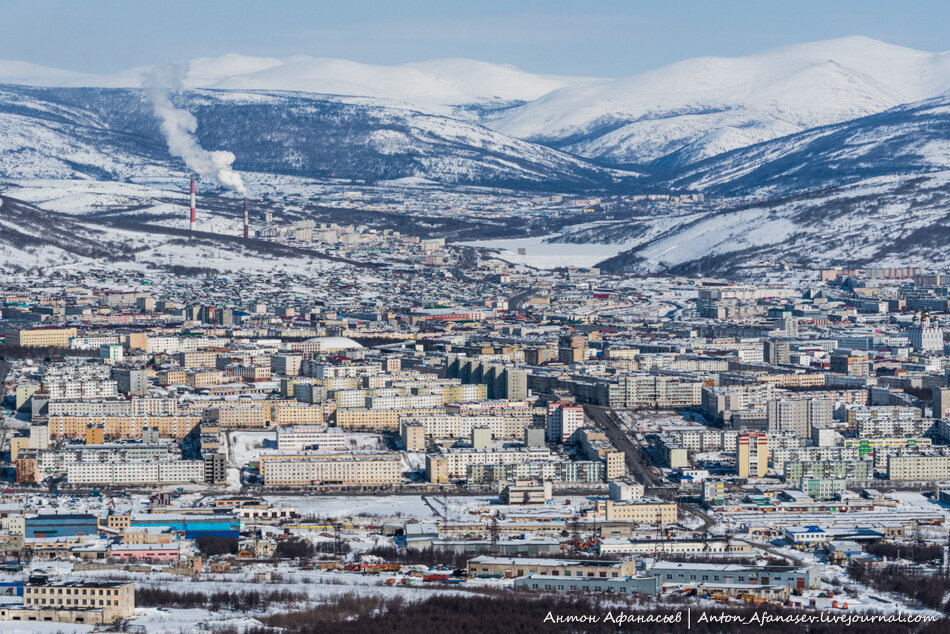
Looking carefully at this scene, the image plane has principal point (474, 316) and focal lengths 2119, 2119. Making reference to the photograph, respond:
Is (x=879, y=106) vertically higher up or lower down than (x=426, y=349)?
higher up

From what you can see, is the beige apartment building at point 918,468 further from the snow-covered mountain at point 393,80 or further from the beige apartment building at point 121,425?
the snow-covered mountain at point 393,80

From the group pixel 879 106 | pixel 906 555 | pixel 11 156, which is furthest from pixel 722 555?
pixel 879 106

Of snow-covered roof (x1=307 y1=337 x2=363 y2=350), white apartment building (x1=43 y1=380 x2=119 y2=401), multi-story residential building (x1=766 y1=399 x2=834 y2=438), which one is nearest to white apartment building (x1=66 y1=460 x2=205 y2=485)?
white apartment building (x1=43 y1=380 x2=119 y2=401)

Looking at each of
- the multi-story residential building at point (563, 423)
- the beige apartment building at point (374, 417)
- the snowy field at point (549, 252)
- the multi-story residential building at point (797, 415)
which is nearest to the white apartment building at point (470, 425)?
the multi-story residential building at point (563, 423)

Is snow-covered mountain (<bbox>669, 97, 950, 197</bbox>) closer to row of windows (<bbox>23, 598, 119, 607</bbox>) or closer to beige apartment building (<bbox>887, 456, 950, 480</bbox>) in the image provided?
beige apartment building (<bbox>887, 456, 950, 480</bbox>)

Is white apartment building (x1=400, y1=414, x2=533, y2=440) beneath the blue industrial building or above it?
above

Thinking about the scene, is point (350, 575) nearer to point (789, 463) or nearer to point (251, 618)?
point (251, 618)
